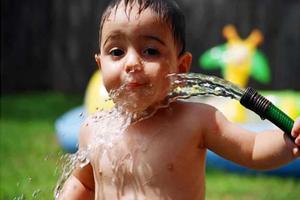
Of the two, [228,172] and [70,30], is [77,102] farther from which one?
[228,172]

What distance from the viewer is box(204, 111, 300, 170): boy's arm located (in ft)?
7.04

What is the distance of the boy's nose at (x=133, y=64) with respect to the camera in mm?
2256

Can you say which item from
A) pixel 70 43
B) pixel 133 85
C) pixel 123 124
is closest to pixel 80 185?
pixel 123 124

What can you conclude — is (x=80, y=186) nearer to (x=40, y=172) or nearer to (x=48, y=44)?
(x=40, y=172)

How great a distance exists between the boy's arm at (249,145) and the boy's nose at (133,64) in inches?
11.4

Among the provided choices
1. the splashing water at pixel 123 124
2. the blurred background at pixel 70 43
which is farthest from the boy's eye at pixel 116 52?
the blurred background at pixel 70 43

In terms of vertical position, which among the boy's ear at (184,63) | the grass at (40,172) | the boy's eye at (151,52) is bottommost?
the grass at (40,172)

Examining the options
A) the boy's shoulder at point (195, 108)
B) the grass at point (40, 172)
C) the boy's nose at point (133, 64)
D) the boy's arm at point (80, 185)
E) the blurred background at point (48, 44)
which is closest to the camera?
the boy's nose at point (133, 64)

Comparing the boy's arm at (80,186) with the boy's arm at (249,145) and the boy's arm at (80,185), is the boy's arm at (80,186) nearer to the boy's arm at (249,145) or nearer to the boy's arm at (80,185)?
the boy's arm at (80,185)

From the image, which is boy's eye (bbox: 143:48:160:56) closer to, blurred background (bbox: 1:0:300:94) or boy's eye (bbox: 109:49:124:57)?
boy's eye (bbox: 109:49:124:57)

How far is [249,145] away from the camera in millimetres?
2279

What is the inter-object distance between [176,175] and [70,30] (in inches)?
319

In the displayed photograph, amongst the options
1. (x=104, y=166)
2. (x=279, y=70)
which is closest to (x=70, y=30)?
(x=279, y=70)

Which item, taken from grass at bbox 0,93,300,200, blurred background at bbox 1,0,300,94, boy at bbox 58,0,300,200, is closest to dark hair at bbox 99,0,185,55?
boy at bbox 58,0,300,200
